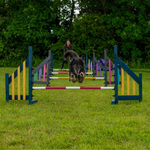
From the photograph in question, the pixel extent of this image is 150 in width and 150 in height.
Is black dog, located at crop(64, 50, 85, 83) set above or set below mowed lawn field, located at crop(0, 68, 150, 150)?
above

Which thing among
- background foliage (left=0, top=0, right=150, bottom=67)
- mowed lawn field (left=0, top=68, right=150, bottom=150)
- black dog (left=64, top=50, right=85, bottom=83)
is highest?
background foliage (left=0, top=0, right=150, bottom=67)

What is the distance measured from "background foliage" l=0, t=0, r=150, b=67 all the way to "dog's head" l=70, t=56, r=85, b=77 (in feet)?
56.0

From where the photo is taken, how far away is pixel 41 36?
24312 mm

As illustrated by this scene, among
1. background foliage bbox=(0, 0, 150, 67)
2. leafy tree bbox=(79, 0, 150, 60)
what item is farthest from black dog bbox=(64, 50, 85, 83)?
leafy tree bbox=(79, 0, 150, 60)

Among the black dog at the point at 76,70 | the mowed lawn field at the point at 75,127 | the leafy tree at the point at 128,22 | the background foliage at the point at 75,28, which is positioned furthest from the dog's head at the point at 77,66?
the leafy tree at the point at 128,22

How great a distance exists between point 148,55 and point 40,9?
12.2m

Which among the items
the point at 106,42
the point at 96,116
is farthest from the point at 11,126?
the point at 106,42

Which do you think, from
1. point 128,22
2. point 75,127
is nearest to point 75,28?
point 128,22

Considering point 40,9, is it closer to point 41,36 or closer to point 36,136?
point 41,36

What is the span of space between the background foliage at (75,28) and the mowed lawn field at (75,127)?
59.5ft

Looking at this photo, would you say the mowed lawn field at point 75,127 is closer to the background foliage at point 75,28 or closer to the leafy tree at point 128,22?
the background foliage at point 75,28

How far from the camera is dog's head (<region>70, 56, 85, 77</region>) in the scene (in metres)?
5.08

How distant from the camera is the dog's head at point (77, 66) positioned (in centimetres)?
508

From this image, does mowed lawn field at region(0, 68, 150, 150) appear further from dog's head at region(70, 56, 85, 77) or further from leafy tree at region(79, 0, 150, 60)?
leafy tree at region(79, 0, 150, 60)
